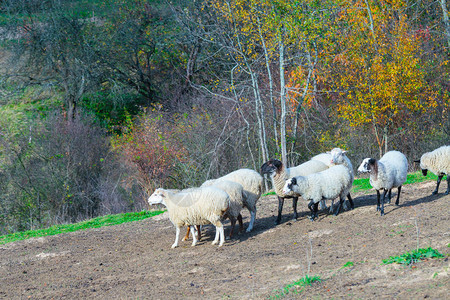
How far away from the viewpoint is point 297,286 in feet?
22.1

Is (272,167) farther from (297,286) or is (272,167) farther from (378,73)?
(378,73)

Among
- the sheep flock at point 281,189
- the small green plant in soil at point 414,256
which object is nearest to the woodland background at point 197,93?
the sheep flock at point 281,189

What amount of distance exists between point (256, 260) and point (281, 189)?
2.92 meters

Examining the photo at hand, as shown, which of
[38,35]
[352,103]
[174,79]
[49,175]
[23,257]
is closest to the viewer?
[23,257]

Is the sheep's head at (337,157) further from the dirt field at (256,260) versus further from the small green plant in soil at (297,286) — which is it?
the small green plant in soil at (297,286)

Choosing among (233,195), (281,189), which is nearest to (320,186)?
(281,189)

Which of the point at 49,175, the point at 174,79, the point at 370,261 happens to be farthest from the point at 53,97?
the point at 370,261

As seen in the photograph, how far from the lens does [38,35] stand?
95.9ft

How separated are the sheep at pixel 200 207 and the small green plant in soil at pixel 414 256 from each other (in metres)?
3.94

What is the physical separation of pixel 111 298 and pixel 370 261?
13.5 ft

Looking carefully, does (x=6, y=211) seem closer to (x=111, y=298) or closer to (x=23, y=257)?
(x=23, y=257)

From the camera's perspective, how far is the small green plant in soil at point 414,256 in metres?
6.87

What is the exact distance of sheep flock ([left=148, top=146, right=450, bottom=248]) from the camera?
10.3 m

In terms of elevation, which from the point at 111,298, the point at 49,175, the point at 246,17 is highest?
the point at 246,17
